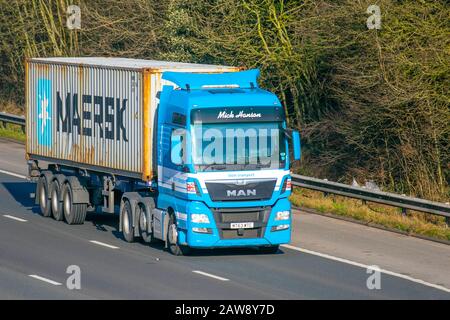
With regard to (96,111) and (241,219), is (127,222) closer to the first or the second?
(96,111)

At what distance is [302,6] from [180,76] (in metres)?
12.7

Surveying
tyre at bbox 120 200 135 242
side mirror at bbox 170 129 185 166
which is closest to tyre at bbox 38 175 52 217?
tyre at bbox 120 200 135 242

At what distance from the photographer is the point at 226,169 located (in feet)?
73.3

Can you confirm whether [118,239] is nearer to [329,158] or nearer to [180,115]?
[180,115]

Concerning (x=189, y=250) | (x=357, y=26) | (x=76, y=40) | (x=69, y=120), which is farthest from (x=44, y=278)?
(x=76, y=40)

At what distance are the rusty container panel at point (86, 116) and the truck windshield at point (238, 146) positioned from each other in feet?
6.34

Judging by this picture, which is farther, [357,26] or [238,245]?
[357,26]

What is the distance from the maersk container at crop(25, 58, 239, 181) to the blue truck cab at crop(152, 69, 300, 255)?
3.16 ft

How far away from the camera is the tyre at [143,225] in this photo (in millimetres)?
23844

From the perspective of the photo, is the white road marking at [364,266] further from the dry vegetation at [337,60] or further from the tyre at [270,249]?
the dry vegetation at [337,60]

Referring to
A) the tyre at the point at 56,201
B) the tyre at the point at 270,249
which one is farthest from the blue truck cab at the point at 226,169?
the tyre at the point at 56,201

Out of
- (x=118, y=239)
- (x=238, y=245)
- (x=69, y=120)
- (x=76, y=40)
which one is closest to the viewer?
(x=238, y=245)

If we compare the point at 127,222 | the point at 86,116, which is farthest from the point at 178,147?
the point at 86,116

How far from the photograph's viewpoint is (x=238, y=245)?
22.5 meters
